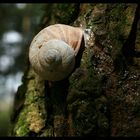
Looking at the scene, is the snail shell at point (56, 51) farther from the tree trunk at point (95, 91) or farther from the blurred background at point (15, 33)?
the blurred background at point (15, 33)

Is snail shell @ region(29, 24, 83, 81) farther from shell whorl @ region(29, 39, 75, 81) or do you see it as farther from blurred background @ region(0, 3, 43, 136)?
blurred background @ region(0, 3, 43, 136)

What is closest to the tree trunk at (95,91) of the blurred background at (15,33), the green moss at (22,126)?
the green moss at (22,126)

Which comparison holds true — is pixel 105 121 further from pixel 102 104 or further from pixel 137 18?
pixel 137 18

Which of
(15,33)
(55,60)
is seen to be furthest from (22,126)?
(15,33)

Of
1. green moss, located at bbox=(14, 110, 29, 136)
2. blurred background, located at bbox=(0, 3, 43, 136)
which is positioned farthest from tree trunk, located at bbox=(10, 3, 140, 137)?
blurred background, located at bbox=(0, 3, 43, 136)

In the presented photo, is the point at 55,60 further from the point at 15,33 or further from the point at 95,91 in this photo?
the point at 15,33

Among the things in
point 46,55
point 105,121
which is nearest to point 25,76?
point 46,55
